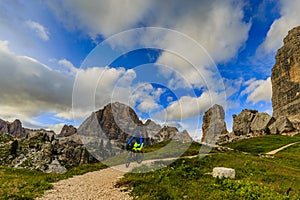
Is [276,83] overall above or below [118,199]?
above

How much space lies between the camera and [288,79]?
181m

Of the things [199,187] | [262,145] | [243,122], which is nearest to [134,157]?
[199,187]

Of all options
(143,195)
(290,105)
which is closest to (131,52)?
(143,195)

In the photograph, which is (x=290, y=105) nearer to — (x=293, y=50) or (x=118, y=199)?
(x=293, y=50)

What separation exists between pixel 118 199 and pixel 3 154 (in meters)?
174

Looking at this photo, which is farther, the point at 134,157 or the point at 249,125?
the point at 249,125

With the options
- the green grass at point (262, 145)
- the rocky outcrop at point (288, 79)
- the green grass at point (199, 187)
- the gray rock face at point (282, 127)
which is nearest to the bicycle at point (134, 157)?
the green grass at point (199, 187)

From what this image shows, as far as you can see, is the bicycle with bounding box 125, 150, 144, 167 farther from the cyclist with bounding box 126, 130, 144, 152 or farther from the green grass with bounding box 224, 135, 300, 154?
the green grass with bounding box 224, 135, 300, 154

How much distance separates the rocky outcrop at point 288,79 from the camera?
169 metres

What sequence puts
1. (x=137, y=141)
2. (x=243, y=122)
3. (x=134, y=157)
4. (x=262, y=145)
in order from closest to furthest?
(x=137, y=141) → (x=134, y=157) → (x=262, y=145) → (x=243, y=122)

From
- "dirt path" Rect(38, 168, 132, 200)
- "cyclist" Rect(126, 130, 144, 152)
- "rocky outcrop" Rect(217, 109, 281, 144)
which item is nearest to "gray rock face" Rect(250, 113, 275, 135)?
"rocky outcrop" Rect(217, 109, 281, 144)

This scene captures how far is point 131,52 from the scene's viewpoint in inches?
810

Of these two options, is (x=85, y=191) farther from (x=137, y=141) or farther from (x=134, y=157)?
(x=134, y=157)

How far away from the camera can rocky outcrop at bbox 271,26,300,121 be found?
169000 millimetres
